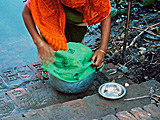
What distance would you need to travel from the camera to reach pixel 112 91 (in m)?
2.71

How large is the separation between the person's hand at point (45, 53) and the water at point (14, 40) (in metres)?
1.15

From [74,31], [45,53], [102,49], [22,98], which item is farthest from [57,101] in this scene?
[74,31]

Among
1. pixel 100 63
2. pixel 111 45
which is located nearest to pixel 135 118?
pixel 100 63

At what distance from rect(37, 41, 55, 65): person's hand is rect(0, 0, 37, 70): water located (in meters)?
1.15

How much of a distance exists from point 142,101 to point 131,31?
2438mm

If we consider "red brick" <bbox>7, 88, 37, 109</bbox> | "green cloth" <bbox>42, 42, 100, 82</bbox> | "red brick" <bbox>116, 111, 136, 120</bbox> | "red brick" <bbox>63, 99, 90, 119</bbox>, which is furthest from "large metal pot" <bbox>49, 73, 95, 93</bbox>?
"red brick" <bbox>116, 111, 136, 120</bbox>

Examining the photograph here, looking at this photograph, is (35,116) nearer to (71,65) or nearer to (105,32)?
(71,65)

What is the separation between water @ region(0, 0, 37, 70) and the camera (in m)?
3.97

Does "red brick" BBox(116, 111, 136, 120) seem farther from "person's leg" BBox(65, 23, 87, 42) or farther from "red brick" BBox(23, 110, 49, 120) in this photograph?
"person's leg" BBox(65, 23, 87, 42)

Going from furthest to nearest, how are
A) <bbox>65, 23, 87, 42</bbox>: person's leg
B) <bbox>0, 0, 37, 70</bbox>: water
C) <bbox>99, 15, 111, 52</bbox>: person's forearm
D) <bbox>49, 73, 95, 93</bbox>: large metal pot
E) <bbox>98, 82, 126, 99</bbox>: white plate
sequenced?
<bbox>0, 0, 37, 70</bbox>: water < <bbox>65, 23, 87, 42</bbox>: person's leg < <bbox>99, 15, 111, 52</bbox>: person's forearm < <bbox>49, 73, 95, 93</bbox>: large metal pot < <bbox>98, 82, 126, 99</bbox>: white plate

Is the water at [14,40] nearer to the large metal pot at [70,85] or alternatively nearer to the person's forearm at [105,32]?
the large metal pot at [70,85]

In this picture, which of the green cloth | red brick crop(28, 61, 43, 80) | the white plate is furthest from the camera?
red brick crop(28, 61, 43, 80)

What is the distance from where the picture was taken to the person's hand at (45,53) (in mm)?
2768

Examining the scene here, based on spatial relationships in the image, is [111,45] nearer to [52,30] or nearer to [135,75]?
[135,75]
